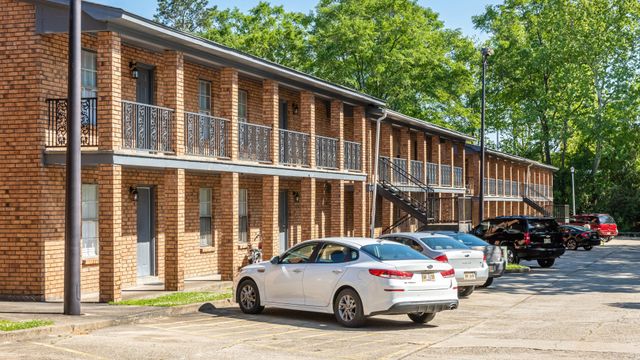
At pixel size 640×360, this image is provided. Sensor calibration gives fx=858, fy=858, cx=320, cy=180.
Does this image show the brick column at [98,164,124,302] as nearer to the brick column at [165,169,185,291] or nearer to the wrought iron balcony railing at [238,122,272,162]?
the brick column at [165,169,185,291]

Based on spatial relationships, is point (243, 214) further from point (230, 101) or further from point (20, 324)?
point (20, 324)

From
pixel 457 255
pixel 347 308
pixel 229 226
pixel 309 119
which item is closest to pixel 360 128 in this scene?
pixel 309 119

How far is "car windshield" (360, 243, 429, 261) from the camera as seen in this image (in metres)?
14.8

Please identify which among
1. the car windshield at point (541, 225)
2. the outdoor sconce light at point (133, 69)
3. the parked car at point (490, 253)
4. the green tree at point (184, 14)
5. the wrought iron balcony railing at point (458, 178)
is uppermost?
the green tree at point (184, 14)

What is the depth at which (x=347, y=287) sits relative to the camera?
576 inches

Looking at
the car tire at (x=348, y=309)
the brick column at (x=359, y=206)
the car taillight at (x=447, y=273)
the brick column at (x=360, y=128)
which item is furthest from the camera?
the brick column at (x=360, y=128)

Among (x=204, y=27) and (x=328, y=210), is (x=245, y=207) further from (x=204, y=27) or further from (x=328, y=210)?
(x=204, y=27)

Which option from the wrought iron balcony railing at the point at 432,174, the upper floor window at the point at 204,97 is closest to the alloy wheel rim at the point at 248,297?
the upper floor window at the point at 204,97

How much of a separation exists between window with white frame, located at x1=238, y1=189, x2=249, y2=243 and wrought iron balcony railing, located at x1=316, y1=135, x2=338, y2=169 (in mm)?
2906

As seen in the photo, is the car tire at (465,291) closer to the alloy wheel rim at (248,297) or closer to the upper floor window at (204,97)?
the alloy wheel rim at (248,297)

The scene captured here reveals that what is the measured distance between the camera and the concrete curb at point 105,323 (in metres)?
12.8

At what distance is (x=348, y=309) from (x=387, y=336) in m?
1.25

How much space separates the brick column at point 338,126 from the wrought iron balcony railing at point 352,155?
3.29ft

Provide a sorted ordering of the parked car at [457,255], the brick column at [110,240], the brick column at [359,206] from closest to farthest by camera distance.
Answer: the brick column at [110,240] → the parked car at [457,255] → the brick column at [359,206]
